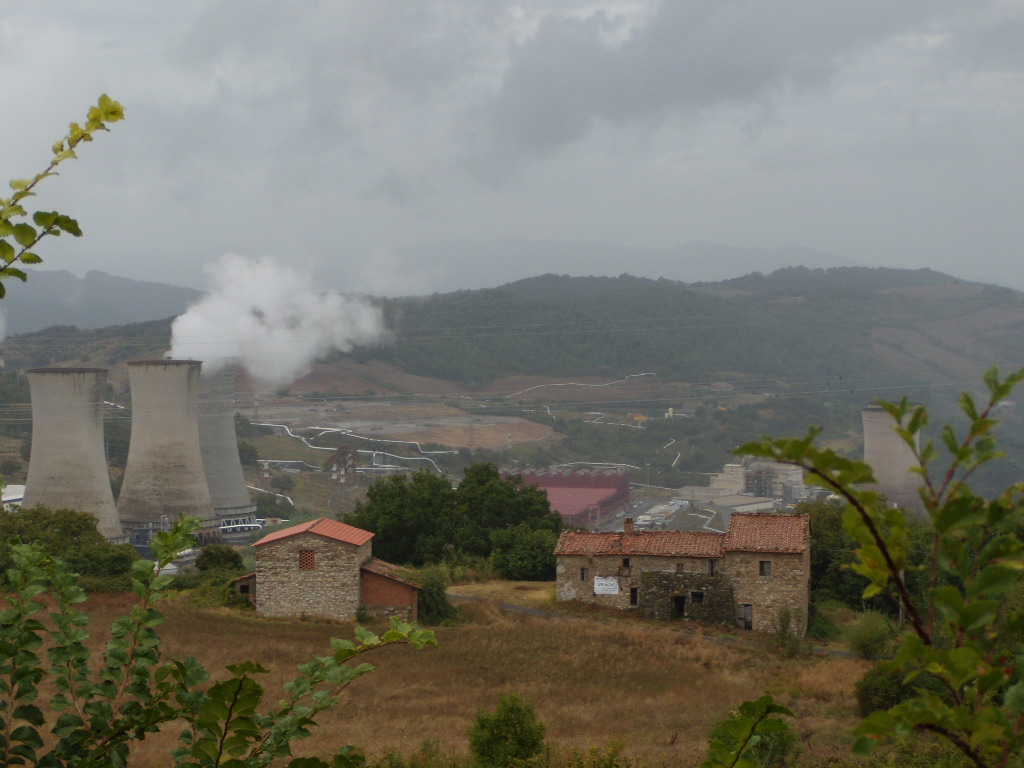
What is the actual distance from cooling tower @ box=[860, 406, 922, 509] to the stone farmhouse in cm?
1949

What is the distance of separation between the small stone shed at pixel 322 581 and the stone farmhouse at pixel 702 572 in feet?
12.5

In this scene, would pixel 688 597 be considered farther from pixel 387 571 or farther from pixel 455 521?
pixel 455 521

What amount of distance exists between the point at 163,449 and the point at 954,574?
3618cm

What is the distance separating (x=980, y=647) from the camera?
1.86m

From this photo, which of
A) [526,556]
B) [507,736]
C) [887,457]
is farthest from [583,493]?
[507,736]

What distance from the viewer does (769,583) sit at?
2039 centimetres

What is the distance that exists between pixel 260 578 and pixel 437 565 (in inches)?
243

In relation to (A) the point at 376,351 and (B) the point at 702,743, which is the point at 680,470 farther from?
(B) the point at 702,743

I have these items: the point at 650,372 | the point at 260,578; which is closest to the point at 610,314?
the point at 650,372

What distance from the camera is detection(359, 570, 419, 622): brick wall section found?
2005 centimetres

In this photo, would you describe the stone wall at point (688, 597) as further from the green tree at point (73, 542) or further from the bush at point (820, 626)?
the green tree at point (73, 542)

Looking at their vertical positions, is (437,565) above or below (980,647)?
below

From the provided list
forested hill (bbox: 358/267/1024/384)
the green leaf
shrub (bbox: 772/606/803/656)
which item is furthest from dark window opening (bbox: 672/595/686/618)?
forested hill (bbox: 358/267/1024/384)

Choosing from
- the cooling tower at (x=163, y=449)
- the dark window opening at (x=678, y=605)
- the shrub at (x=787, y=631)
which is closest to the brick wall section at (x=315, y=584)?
the dark window opening at (x=678, y=605)
